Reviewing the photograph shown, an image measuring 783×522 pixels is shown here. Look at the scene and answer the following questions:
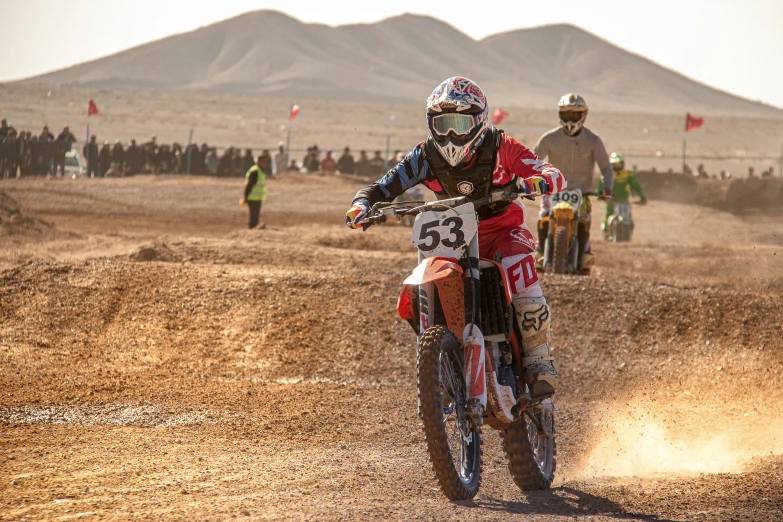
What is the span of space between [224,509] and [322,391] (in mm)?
4273

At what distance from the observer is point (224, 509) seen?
15.9 feet

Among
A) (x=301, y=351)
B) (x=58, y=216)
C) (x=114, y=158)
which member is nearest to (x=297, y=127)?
(x=114, y=158)

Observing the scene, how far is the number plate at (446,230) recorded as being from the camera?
5.37m

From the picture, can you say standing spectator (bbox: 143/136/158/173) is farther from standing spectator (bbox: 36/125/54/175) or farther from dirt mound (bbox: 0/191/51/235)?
dirt mound (bbox: 0/191/51/235)

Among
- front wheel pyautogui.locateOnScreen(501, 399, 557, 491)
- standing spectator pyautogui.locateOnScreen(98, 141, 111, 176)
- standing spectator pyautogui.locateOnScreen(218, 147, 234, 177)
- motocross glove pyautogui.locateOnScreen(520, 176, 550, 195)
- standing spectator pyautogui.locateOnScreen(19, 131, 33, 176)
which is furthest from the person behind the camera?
standing spectator pyautogui.locateOnScreen(218, 147, 234, 177)

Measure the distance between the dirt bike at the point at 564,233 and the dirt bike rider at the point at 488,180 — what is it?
631cm

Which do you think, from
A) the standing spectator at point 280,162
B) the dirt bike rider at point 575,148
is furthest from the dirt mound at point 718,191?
the dirt bike rider at point 575,148

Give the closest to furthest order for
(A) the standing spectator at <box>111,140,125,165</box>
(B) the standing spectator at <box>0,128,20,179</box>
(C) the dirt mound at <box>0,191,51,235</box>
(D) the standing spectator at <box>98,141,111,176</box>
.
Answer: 1. (C) the dirt mound at <box>0,191,51,235</box>
2. (B) the standing spectator at <box>0,128,20,179</box>
3. (D) the standing spectator at <box>98,141,111,176</box>
4. (A) the standing spectator at <box>111,140,125,165</box>

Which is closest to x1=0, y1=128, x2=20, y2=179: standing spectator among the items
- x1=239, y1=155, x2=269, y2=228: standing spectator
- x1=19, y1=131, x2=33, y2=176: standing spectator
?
x1=19, y1=131, x2=33, y2=176: standing spectator

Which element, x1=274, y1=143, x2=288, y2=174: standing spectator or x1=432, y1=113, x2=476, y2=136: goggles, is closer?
x1=432, y1=113, x2=476, y2=136: goggles

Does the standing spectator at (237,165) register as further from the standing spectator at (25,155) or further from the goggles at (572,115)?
the goggles at (572,115)

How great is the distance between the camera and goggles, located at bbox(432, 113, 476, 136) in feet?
18.6

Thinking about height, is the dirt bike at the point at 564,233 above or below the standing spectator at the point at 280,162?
below

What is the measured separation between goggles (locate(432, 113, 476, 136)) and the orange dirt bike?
436 mm
